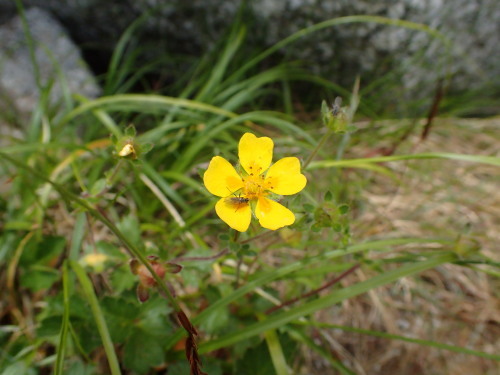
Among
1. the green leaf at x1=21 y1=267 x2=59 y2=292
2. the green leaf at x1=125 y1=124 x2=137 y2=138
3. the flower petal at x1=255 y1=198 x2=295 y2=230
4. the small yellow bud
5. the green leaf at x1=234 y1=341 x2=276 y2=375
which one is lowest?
the green leaf at x1=234 y1=341 x2=276 y2=375

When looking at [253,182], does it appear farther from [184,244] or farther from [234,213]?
[184,244]

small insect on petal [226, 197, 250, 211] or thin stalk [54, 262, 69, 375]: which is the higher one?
small insect on petal [226, 197, 250, 211]

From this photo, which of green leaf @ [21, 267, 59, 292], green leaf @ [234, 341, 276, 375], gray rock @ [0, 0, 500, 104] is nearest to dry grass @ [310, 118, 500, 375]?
gray rock @ [0, 0, 500, 104]

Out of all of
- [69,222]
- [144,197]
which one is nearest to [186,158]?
[144,197]

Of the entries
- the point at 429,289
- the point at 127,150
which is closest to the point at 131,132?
the point at 127,150

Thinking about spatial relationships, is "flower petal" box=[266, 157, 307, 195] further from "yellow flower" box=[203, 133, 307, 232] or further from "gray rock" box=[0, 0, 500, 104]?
"gray rock" box=[0, 0, 500, 104]

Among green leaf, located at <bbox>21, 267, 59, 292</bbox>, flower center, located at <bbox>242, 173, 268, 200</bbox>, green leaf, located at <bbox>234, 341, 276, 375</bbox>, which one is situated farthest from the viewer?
green leaf, located at <bbox>21, 267, 59, 292</bbox>

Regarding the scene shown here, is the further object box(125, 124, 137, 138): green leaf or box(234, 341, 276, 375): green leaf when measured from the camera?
box(234, 341, 276, 375): green leaf
